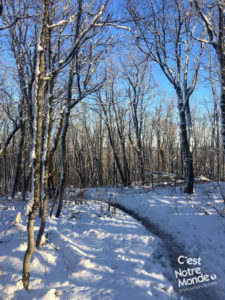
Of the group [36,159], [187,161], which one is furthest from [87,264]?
[187,161]

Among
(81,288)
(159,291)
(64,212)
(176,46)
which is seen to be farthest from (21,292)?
(176,46)

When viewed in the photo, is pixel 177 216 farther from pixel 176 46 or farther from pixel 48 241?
pixel 176 46

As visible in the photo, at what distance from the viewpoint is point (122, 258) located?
4.01 meters

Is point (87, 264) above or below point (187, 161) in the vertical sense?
below

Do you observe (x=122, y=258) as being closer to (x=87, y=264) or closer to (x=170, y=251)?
(x=87, y=264)

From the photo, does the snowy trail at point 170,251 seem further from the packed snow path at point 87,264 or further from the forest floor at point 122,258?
the packed snow path at point 87,264

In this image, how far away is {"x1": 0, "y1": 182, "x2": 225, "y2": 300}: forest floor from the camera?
9.82ft
